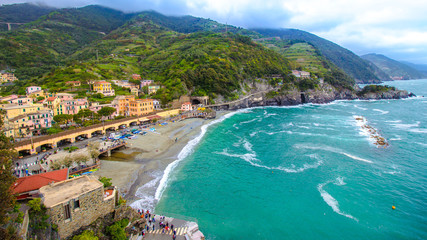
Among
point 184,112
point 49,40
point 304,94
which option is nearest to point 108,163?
point 184,112

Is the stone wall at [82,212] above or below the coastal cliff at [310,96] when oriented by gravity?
below

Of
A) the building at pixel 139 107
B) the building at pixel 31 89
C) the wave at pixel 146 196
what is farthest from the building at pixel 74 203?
the building at pixel 31 89

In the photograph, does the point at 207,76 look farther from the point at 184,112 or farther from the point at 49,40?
the point at 49,40

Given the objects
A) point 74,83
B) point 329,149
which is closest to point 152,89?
point 74,83

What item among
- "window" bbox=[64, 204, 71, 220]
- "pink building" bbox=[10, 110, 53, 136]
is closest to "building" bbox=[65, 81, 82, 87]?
"pink building" bbox=[10, 110, 53, 136]

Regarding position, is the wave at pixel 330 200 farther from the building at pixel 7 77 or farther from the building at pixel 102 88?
the building at pixel 7 77

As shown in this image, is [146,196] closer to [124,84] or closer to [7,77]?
[124,84]

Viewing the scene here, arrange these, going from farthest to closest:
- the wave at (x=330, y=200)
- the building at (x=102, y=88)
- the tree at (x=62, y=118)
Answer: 1. the building at (x=102, y=88)
2. the tree at (x=62, y=118)
3. the wave at (x=330, y=200)
